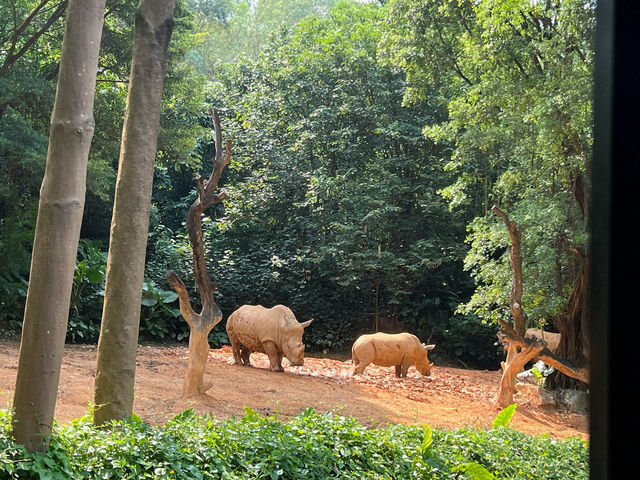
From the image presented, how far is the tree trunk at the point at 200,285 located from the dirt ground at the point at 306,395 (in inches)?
12.8

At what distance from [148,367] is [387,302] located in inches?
429

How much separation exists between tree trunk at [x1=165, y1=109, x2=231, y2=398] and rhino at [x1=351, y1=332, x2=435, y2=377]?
5.05 meters

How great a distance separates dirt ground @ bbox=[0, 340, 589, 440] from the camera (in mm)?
8094

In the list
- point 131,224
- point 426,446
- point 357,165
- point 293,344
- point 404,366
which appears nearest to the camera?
point 131,224

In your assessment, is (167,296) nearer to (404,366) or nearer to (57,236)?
(404,366)

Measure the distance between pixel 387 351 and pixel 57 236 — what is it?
9.91 m

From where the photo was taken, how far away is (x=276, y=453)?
470 centimetres

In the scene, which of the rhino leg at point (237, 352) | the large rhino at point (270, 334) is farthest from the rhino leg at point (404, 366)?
the rhino leg at point (237, 352)

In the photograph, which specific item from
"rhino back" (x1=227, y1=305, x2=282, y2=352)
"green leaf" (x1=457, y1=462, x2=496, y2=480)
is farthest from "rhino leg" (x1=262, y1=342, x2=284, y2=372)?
"green leaf" (x1=457, y1=462, x2=496, y2=480)

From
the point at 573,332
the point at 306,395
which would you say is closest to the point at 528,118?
the point at 573,332

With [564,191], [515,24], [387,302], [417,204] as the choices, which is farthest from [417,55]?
[387,302]

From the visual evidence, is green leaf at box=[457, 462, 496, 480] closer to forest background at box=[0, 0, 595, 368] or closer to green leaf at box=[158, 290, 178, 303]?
forest background at box=[0, 0, 595, 368]

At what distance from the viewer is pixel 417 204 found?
20.3 metres

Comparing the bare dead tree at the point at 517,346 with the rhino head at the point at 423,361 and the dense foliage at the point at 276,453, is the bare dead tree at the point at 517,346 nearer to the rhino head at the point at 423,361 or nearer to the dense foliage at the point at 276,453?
the rhino head at the point at 423,361
